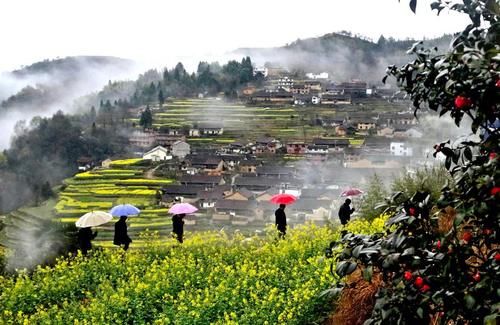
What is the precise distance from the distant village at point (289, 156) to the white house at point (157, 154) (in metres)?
0.05

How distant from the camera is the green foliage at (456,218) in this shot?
1.42 meters

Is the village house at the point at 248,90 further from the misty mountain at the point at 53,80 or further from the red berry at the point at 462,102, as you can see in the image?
the red berry at the point at 462,102

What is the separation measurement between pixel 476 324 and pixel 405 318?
19cm

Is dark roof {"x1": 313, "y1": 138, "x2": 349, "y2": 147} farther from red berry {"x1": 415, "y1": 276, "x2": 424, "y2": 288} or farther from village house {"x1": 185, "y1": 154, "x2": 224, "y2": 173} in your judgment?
red berry {"x1": 415, "y1": 276, "x2": 424, "y2": 288}

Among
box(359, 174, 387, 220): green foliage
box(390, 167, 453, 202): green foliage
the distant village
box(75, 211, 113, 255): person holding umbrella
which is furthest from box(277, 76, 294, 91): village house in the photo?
box(390, 167, 453, 202): green foliage

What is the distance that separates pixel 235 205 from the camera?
16.8 meters

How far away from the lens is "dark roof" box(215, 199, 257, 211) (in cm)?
1609

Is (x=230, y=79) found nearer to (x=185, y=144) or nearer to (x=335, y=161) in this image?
(x=185, y=144)

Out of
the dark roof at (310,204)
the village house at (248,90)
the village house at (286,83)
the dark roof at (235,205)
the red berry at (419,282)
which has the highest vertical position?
the village house at (286,83)

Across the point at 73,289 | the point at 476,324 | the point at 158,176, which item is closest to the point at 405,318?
the point at 476,324

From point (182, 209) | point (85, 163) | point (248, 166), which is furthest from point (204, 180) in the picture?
point (182, 209)

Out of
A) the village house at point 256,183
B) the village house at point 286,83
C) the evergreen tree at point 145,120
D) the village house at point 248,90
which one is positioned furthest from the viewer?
the village house at point 286,83

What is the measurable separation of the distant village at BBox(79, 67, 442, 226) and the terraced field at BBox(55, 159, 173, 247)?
0.58m

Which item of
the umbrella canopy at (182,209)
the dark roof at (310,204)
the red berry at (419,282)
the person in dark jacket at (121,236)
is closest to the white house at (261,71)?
the dark roof at (310,204)
